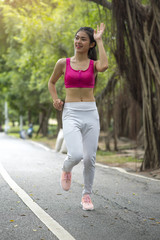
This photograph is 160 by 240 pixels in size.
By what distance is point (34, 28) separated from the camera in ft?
53.7

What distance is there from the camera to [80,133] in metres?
4.56

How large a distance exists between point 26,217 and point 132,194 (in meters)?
1.98

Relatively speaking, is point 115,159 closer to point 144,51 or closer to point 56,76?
point 144,51

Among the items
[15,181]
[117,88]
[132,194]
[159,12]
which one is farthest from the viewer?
[117,88]

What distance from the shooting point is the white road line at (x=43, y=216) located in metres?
3.78

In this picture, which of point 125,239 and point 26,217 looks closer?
point 125,239

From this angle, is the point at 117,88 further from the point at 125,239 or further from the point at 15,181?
the point at 125,239

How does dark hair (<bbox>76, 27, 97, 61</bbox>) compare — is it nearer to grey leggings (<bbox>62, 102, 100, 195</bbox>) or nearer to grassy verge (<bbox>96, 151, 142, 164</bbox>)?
grey leggings (<bbox>62, 102, 100, 195</bbox>)

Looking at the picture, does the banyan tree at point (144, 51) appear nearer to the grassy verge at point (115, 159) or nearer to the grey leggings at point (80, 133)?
the grassy verge at point (115, 159)

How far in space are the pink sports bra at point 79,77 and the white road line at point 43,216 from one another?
4.69ft

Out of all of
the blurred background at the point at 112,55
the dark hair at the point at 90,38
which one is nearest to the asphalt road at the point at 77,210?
the dark hair at the point at 90,38

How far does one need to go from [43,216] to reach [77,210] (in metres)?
0.48

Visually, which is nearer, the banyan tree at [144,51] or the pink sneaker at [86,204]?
the pink sneaker at [86,204]

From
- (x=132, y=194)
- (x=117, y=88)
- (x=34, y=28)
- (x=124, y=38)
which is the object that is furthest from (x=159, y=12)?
(x=34, y=28)
